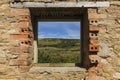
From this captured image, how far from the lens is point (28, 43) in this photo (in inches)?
165

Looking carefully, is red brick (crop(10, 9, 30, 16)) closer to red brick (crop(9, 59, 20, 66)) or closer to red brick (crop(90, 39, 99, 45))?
red brick (crop(9, 59, 20, 66))

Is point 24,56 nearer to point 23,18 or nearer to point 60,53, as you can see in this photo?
point 23,18

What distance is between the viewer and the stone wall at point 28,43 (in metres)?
4.12

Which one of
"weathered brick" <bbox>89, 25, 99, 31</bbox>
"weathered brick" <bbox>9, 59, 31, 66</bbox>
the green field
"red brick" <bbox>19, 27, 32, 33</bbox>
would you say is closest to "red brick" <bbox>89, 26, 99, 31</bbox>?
"weathered brick" <bbox>89, 25, 99, 31</bbox>

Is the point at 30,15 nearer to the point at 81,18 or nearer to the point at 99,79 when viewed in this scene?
the point at 81,18

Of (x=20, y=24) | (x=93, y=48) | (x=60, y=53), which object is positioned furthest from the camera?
(x=60, y=53)

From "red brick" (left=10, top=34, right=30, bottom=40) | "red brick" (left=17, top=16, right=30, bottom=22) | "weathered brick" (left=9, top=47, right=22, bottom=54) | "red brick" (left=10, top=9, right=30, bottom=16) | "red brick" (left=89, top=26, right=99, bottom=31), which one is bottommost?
"weathered brick" (left=9, top=47, right=22, bottom=54)

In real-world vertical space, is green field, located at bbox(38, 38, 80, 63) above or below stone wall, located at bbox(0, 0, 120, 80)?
below

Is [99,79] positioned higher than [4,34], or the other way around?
[4,34]

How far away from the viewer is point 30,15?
168 inches

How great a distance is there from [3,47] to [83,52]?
1.43m

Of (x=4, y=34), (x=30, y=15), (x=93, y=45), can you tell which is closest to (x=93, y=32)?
(x=93, y=45)

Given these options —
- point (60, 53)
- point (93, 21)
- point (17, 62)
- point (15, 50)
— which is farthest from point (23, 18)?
point (60, 53)

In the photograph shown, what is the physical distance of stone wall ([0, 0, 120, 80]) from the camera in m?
4.12
